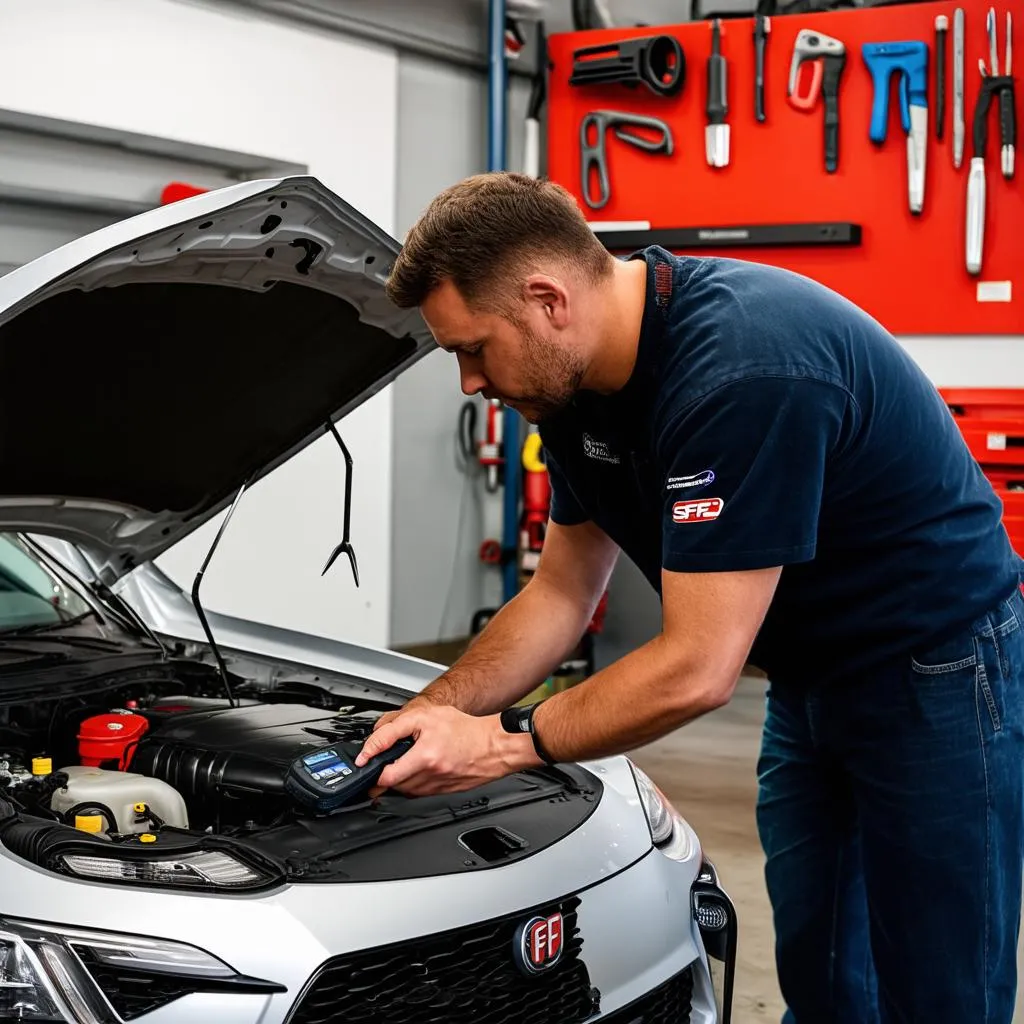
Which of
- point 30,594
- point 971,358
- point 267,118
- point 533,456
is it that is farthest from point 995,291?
point 30,594

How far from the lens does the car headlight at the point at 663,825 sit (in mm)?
1887

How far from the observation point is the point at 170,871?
4.87 ft

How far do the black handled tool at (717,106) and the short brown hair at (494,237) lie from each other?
3734mm

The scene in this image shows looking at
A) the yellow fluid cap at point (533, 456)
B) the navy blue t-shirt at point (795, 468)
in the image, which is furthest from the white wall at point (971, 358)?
the navy blue t-shirt at point (795, 468)

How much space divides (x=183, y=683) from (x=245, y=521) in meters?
2.28

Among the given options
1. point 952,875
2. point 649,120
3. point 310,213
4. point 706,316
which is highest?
point 649,120

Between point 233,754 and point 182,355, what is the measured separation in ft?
1.93

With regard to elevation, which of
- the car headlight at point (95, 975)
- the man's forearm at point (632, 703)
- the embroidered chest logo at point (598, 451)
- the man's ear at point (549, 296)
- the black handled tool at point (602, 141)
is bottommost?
the car headlight at point (95, 975)

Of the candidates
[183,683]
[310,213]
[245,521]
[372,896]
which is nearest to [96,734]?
[183,683]

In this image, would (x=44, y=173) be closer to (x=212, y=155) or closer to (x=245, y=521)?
(x=212, y=155)

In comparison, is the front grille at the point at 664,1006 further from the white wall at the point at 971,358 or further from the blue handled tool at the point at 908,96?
the blue handled tool at the point at 908,96

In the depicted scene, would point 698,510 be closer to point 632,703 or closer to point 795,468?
point 795,468

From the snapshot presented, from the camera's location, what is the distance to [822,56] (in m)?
4.88

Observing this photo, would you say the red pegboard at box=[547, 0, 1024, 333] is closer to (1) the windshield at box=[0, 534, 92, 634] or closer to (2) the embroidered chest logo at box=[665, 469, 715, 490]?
(1) the windshield at box=[0, 534, 92, 634]
